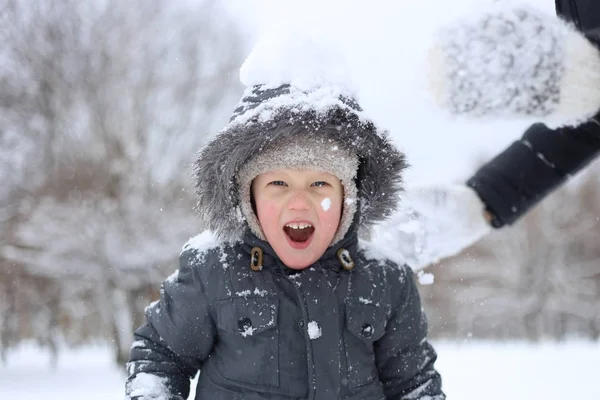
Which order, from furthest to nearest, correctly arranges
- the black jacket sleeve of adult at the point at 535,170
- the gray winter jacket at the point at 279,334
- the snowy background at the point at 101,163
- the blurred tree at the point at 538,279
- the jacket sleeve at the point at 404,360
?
the blurred tree at the point at 538,279
the snowy background at the point at 101,163
the black jacket sleeve of adult at the point at 535,170
the jacket sleeve at the point at 404,360
the gray winter jacket at the point at 279,334

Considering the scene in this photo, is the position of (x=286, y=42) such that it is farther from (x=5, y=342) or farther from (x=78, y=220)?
(x=5, y=342)

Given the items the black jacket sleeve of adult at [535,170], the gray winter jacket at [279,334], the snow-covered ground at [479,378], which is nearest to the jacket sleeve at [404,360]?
the gray winter jacket at [279,334]

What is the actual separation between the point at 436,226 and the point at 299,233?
962 millimetres

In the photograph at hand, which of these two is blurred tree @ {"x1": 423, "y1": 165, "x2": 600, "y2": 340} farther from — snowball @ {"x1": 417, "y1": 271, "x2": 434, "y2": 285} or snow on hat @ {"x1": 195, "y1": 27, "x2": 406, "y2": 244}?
snow on hat @ {"x1": 195, "y1": 27, "x2": 406, "y2": 244}

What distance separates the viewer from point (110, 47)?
12039 millimetres

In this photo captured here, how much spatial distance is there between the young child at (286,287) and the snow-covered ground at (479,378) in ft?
13.4

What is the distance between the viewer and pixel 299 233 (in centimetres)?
152

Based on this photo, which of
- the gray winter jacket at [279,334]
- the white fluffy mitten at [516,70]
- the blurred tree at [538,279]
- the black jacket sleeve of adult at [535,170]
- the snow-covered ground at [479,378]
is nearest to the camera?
the gray winter jacket at [279,334]

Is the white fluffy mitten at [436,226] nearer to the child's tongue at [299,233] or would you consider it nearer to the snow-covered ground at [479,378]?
the child's tongue at [299,233]

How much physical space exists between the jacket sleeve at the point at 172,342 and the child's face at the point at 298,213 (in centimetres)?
26

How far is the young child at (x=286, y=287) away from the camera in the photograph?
145 centimetres

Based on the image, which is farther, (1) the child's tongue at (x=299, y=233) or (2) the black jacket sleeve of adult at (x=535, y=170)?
(2) the black jacket sleeve of adult at (x=535, y=170)

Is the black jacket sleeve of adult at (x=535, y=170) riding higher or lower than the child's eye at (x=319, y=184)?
higher

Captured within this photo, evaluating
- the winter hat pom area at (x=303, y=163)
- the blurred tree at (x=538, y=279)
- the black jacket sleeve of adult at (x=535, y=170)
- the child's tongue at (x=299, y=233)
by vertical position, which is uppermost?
the blurred tree at (x=538, y=279)
